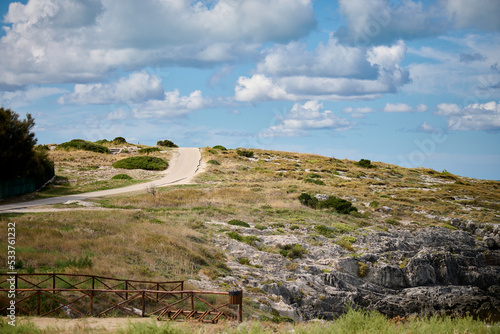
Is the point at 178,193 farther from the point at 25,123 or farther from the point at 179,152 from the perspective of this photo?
the point at 179,152

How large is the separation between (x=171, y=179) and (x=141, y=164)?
10.1m

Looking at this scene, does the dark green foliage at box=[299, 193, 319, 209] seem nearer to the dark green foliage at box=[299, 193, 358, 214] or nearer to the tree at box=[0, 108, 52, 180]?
the dark green foliage at box=[299, 193, 358, 214]

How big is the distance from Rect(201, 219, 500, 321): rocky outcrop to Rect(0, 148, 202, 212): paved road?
55.9 ft

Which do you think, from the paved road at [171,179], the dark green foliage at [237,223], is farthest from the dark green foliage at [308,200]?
the paved road at [171,179]

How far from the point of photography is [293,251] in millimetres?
24594

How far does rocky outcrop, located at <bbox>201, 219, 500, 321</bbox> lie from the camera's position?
19.6 m

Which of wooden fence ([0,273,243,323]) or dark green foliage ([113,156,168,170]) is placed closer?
wooden fence ([0,273,243,323])

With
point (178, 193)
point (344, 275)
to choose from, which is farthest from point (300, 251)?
point (178, 193)

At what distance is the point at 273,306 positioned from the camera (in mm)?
17578

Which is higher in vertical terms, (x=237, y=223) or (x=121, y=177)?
(x=121, y=177)

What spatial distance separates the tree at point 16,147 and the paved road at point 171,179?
4.07 metres

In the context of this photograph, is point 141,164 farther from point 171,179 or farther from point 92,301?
point 92,301

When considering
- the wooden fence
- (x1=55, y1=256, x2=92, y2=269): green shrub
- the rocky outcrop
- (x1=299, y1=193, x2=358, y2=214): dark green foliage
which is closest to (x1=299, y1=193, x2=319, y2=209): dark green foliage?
(x1=299, y1=193, x2=358, y2=214): dark green foliage

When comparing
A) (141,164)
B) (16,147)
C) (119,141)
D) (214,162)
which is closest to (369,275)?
(16,147)
